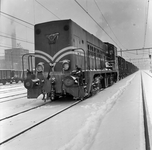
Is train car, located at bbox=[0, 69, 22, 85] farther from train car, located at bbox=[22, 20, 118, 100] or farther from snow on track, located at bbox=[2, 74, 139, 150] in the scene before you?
snow on track, located at bbox=[2, 74, 139, 150]

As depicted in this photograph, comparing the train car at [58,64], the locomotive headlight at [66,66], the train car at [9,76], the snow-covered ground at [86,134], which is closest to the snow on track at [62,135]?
the snow-covered ground at [86,134]

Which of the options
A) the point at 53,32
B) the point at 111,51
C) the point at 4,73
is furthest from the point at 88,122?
the point at 4,73

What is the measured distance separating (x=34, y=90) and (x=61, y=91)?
3.24 ft

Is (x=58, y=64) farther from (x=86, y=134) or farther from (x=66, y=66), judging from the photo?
(x=86, y=134)

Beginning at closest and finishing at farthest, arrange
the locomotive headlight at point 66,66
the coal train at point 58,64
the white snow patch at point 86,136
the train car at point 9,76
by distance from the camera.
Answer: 1. the white snow patch at point 86,136
2. the coal train at point 58,64
3. the locomotive headlight at point 66,66
4. the train car at point 9,76

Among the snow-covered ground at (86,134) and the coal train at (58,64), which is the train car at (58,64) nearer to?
the coal train at (58,64)

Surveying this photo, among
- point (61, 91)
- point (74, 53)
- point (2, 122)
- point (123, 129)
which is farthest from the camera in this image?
point (74, 53)

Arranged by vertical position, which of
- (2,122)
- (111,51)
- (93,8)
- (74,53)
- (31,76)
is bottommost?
(2,122)

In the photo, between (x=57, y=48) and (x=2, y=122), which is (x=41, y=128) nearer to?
(x=2, y=122)

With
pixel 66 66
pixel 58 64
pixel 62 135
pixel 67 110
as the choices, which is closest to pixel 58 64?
pixel 58 64

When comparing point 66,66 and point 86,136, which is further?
point 66,66

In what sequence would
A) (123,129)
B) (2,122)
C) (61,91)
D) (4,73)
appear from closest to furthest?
(123,129), (2,122), (61,91), (4,73)

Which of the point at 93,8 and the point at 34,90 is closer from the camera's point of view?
the point at 34,90

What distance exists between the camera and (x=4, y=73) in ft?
75.7
